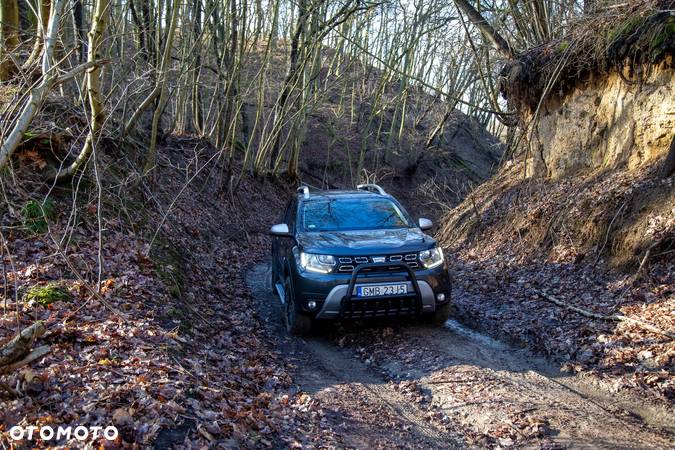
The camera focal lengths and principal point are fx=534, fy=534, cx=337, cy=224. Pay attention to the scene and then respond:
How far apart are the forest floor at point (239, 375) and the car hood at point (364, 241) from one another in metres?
1.15

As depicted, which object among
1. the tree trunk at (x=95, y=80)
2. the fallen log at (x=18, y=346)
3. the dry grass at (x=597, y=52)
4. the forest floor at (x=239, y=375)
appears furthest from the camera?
the dry grass at (x=597, y=52)

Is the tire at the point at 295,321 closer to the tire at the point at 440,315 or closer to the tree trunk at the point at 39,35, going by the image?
the tire at the point at 440,315

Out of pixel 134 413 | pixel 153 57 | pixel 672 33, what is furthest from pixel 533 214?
pixel 153 57

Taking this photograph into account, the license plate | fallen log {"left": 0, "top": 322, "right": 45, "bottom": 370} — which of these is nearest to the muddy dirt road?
the license plate

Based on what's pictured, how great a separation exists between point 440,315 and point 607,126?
5.70 m

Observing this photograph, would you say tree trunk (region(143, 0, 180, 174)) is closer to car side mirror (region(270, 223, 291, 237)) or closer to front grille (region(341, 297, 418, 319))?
car side mirror (region(270, 223, 291, 237))

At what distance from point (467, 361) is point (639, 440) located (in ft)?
6.71

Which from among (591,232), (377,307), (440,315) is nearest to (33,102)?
(377,307)

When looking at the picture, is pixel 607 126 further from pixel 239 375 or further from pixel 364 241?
pixel 239 375

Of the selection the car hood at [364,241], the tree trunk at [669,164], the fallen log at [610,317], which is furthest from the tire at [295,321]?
the tree trunk at [669,164]

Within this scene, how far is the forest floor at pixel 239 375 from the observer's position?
4004 mm

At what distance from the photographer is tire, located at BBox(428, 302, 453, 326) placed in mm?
7109

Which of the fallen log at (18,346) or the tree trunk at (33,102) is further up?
the tree trunk at (33,102)

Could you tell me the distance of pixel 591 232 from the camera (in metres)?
8.45
